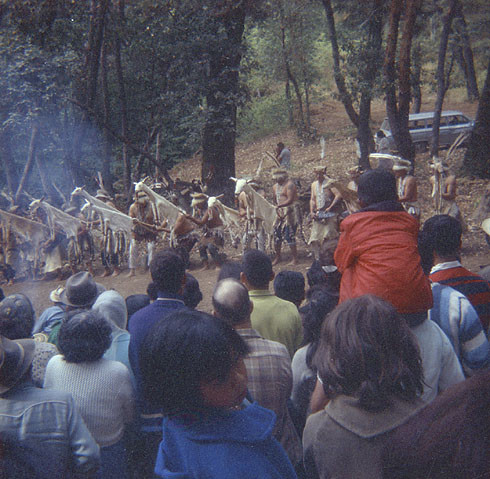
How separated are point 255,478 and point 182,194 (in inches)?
443

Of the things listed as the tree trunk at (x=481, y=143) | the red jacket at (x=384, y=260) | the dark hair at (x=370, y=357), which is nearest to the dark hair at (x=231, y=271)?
the red jacket at (x=384, y=260)

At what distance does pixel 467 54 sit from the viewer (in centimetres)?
2408

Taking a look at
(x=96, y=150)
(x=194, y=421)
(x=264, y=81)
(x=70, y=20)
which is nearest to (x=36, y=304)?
(x=70, y=20)

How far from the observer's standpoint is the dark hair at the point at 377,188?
3172 mm

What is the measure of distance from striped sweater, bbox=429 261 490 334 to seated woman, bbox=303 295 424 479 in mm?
1452

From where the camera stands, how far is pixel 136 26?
1470 centimetres

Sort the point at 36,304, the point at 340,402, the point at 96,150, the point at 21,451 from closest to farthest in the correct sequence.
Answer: the point at 340,402
the point at 21,451
the point at 36,304
the point at 96,150

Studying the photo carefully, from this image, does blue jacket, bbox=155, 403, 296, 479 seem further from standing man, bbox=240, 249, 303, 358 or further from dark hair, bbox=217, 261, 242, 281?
dark hair, bbox=217, 261, 242, 281

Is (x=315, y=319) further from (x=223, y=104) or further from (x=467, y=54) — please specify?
(x=467, y=54)

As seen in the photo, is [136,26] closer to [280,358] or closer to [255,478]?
[280,358]

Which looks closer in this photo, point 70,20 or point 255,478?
point 255,478

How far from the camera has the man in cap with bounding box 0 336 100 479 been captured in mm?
2172

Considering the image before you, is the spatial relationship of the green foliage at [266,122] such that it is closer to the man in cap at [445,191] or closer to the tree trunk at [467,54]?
the tree trunk at [467,54]

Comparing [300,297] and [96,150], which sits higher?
[96,150]
